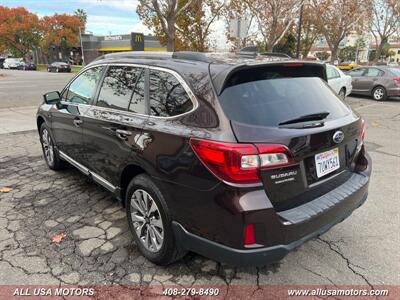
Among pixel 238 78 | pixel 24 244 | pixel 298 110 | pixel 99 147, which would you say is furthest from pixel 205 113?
pixel 24 244

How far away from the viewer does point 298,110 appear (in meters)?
2.60

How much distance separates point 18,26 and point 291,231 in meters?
76.3

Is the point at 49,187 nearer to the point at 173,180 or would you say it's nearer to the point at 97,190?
the point at 97,190

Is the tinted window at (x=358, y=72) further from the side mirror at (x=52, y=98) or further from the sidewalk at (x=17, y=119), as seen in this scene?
the side mirror at (x=52, y=98)

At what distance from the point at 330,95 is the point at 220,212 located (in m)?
1.61

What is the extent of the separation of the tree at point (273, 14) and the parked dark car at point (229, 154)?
16.1m

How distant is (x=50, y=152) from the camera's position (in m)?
5.13

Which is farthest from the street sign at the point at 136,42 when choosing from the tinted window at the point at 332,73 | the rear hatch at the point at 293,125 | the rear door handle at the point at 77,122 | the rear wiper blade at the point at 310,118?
the rear wiper blade at the point at 310,118

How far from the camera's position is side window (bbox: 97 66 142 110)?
3.16m

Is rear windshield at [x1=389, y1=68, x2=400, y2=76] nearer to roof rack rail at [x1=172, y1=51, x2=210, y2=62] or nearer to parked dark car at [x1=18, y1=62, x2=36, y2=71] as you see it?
roof rack rail at [x1=172, y1=51, x2=210, y2=62]

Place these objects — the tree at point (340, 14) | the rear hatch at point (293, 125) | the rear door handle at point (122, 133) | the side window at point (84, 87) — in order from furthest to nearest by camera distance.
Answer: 1. the tree at point (340, 14)
2. the side window at point (84, 87)
3. the rear door handle at point (122, 133)
4. the rear hatch at point (293, 125)

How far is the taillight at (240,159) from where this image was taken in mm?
2164

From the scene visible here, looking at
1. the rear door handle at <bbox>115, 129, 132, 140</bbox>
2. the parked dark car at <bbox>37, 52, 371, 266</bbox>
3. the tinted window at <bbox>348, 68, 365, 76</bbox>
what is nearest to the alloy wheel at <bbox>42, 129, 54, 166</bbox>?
the parked dark car at <bbox>37, 52, 371, 266</bbox>

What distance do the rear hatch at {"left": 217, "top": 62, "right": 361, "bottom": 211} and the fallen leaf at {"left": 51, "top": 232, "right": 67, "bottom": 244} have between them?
85.5 inches
